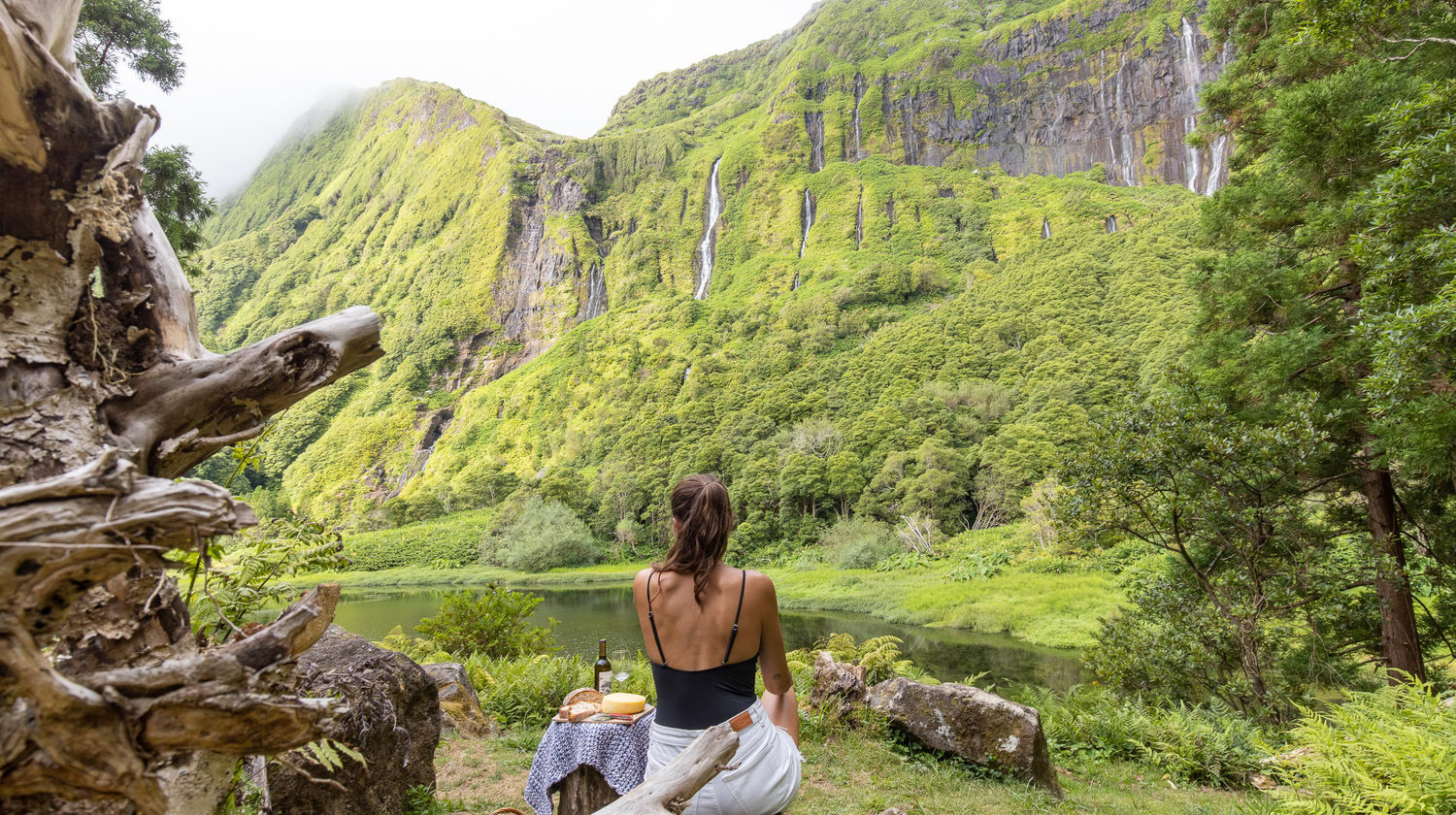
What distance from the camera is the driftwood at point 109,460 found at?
3.80 feet

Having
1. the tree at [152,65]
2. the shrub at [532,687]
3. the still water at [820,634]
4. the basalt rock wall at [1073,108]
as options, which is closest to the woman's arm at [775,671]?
the shrub at [532,687]

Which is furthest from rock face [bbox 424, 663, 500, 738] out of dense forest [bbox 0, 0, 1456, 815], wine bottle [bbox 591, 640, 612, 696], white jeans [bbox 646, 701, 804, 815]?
white jeans [bbox 646, 701, 804, 815]

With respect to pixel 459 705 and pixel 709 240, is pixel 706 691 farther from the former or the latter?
pixel 709 240

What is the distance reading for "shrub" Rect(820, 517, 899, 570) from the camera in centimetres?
3688

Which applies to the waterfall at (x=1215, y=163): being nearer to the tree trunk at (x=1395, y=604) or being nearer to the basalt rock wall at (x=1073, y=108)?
the basalt rock wall at (x=1073, y=108)

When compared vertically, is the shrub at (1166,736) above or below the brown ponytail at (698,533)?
below

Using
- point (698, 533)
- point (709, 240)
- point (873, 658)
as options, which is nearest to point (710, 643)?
point (698, 533)

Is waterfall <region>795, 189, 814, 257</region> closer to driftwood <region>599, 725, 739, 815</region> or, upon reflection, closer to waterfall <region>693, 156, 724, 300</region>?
waterfall <region>693, 156, 724, 300</region>

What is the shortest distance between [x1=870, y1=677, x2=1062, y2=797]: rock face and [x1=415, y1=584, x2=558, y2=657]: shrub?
5.97 metres

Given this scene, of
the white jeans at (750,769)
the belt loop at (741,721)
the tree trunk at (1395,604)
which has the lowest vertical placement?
the tree trunk at (1395,604)

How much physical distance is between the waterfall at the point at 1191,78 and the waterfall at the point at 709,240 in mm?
62975

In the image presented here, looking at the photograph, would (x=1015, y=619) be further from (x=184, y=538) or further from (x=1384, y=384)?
(x=184, y=538)

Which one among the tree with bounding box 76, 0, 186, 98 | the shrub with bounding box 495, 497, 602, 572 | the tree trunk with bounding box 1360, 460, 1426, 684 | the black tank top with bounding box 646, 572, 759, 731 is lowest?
the shrub with bounding box 495, 497, 602, 572

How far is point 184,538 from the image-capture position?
1294mm
